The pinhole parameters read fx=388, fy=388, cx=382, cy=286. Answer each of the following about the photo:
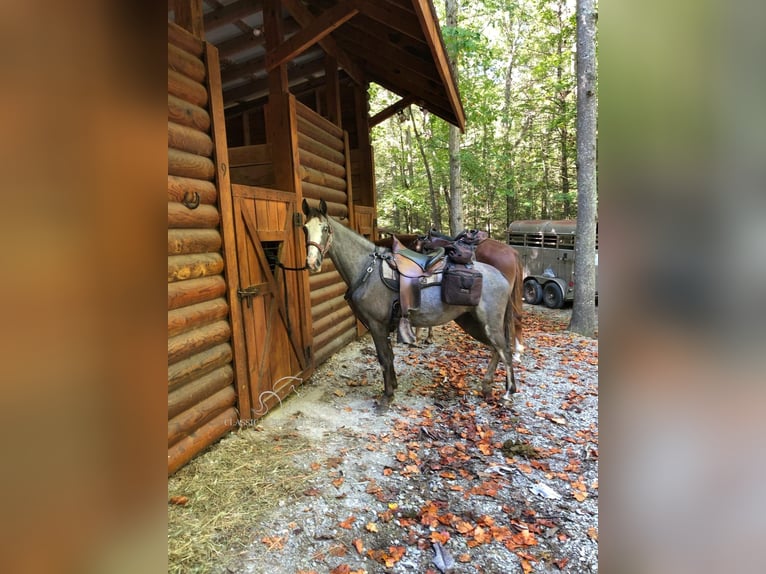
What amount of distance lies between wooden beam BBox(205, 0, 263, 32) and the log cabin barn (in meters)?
0.01

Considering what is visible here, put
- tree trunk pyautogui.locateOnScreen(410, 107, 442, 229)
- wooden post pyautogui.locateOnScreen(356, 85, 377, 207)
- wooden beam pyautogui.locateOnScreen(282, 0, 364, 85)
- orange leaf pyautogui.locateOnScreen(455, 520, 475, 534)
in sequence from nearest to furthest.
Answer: orange leaf pyautogui.locateOnScreen(455, 520, 475, 534) < wooden beam pyautogui.locateOnScreen(282, 0, 364, 85) < wooden post pyautogui.locateOnScreen(356, 85, 377, 207) < tree trunk pyautogui.locateOnScreen(410, 107, 442, 229)

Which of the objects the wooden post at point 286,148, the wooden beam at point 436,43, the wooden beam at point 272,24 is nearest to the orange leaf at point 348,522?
the wooden post at point 286,148

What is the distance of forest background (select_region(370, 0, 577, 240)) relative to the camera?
15.1 metres

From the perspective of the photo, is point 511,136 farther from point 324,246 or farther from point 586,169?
point 324,246

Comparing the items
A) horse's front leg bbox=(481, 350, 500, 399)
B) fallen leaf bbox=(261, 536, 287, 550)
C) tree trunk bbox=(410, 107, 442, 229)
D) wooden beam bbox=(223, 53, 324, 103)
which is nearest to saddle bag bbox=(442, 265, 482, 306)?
horse's front leg bbox=(481, 350, 500, 399)

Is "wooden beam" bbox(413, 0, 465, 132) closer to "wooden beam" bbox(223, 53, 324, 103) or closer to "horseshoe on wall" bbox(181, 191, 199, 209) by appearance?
"horseshoe on wall" bbox(181, 191, 199, 209)

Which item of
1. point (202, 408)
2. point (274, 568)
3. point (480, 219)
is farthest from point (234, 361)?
point (480, 219)

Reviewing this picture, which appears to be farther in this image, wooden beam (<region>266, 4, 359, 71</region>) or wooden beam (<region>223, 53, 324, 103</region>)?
wooden beam (<region>223, 53, 324, 103</region>)

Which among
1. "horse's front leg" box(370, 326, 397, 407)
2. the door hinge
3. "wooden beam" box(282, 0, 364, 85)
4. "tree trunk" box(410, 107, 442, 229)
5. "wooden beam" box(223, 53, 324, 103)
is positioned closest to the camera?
the door hinge

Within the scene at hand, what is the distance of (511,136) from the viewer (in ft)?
63.2

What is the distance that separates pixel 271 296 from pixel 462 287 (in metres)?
2.07

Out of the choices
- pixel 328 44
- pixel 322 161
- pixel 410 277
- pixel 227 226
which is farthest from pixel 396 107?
pixel 227 226

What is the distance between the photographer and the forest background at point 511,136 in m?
15.1

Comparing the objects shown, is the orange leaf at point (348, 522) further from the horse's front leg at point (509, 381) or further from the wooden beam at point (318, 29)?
the wooden beam at point (318, 29)
